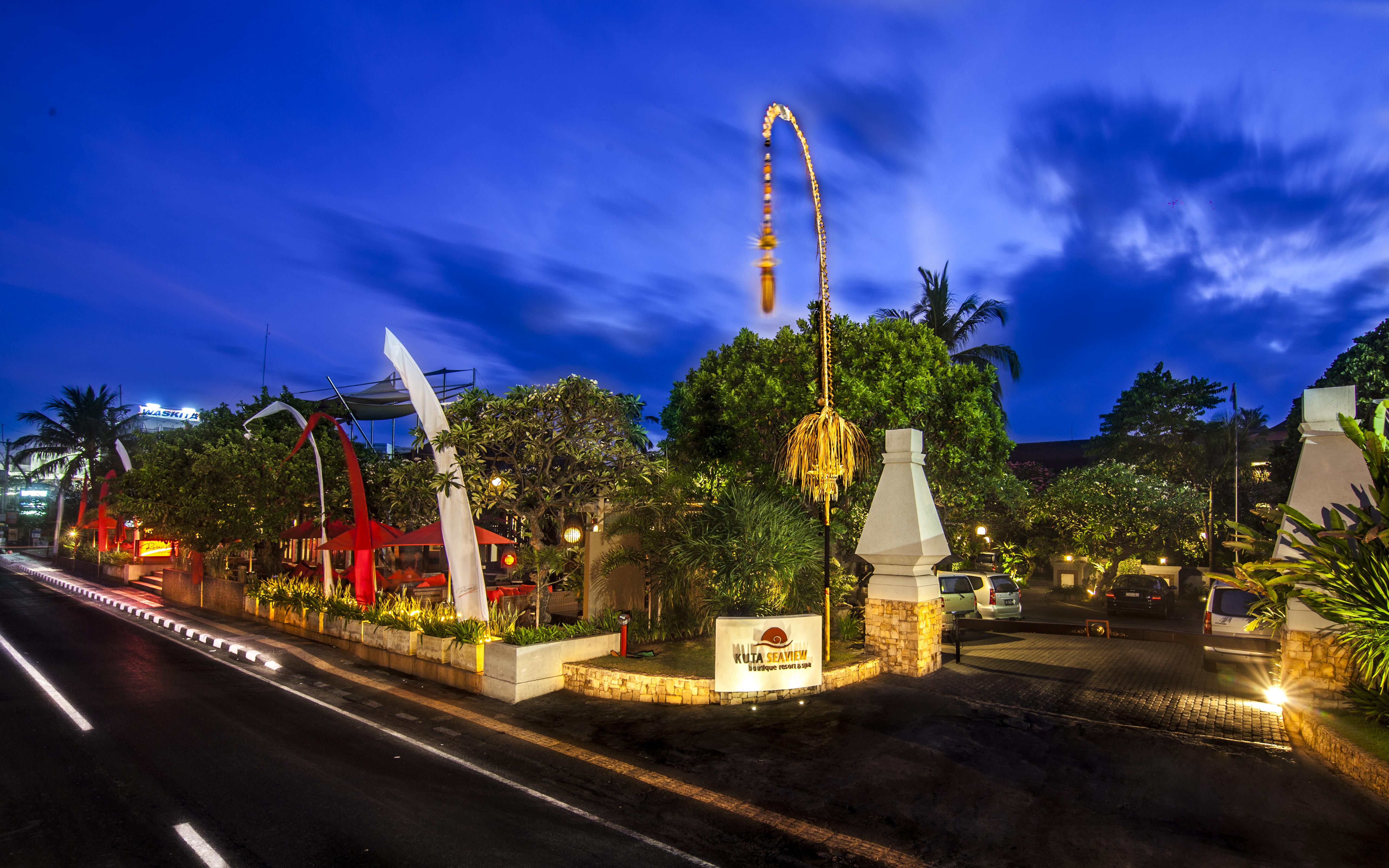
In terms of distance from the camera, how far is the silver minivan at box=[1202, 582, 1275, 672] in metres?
11.3

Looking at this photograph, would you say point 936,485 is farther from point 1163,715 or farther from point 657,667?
point 657,667

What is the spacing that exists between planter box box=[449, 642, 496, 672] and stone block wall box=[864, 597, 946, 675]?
6.19m

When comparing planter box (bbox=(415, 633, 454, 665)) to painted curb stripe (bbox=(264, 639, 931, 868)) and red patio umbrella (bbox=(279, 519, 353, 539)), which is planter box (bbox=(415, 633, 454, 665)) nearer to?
painted curb stripe (bbox=(264, 639, 931, 868))

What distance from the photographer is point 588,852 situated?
18.2 ft

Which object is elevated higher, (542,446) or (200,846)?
(542,446)

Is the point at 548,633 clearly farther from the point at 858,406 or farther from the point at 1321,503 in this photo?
the point at 1321,503

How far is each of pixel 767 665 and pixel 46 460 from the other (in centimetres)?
6715

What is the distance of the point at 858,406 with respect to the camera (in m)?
15.5

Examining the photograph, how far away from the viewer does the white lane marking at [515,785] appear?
5.57 meters

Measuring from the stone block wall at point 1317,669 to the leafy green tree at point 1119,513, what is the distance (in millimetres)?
20527

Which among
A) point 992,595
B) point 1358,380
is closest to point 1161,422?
point 1358,380

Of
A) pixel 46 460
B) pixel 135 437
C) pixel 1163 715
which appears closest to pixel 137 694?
pixel 1163 715

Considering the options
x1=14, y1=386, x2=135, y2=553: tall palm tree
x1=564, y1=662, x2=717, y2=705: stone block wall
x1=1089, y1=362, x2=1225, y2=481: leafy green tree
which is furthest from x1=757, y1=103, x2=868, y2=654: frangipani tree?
x1=14, y1=386, x2=135, y2=553: tall palm tree

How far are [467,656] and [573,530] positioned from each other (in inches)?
127
